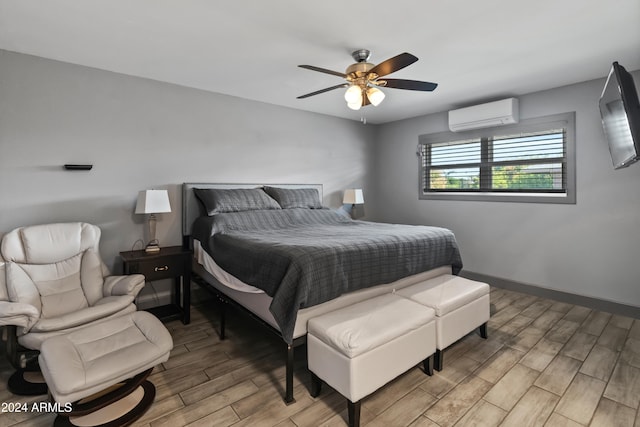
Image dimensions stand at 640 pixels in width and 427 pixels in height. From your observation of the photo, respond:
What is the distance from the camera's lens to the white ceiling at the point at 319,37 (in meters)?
2.09

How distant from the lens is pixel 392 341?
195cm

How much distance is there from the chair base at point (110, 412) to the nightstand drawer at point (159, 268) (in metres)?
1.20

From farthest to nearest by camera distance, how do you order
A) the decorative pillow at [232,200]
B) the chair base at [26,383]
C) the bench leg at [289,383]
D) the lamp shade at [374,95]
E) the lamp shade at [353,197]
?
1. the lamp shade at [353,197]
2. the decorative pillow at [232,200]
3. the lamp shade at [374,95]
4. the chair base at [26,383]
5. the bench leg at [289,383]

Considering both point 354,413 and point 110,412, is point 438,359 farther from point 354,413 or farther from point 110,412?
point 110,412

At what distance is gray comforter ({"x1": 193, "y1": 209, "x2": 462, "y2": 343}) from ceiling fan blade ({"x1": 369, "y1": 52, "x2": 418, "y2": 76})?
1.32 meters

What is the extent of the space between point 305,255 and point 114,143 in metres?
2.48

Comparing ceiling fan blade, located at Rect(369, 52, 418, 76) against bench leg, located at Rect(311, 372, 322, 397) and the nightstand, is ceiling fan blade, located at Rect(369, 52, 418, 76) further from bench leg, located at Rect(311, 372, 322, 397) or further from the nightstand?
the nightstand

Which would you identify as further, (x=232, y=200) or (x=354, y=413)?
(x=232, y=200)

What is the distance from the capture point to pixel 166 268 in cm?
307

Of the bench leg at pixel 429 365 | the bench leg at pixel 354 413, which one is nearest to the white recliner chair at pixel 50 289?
the bench leg at pixel 354 413

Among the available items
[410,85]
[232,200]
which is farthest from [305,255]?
[232,200]

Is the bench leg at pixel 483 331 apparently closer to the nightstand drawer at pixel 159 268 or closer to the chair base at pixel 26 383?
the nightstand drawer at pixel 159 268

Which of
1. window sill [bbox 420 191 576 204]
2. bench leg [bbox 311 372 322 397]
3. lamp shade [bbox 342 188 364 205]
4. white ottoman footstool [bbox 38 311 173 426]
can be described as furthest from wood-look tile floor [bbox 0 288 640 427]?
lamp shade [bbox 342 188 364 205]

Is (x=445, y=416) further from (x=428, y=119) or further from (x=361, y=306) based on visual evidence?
(x=428, y=119)
